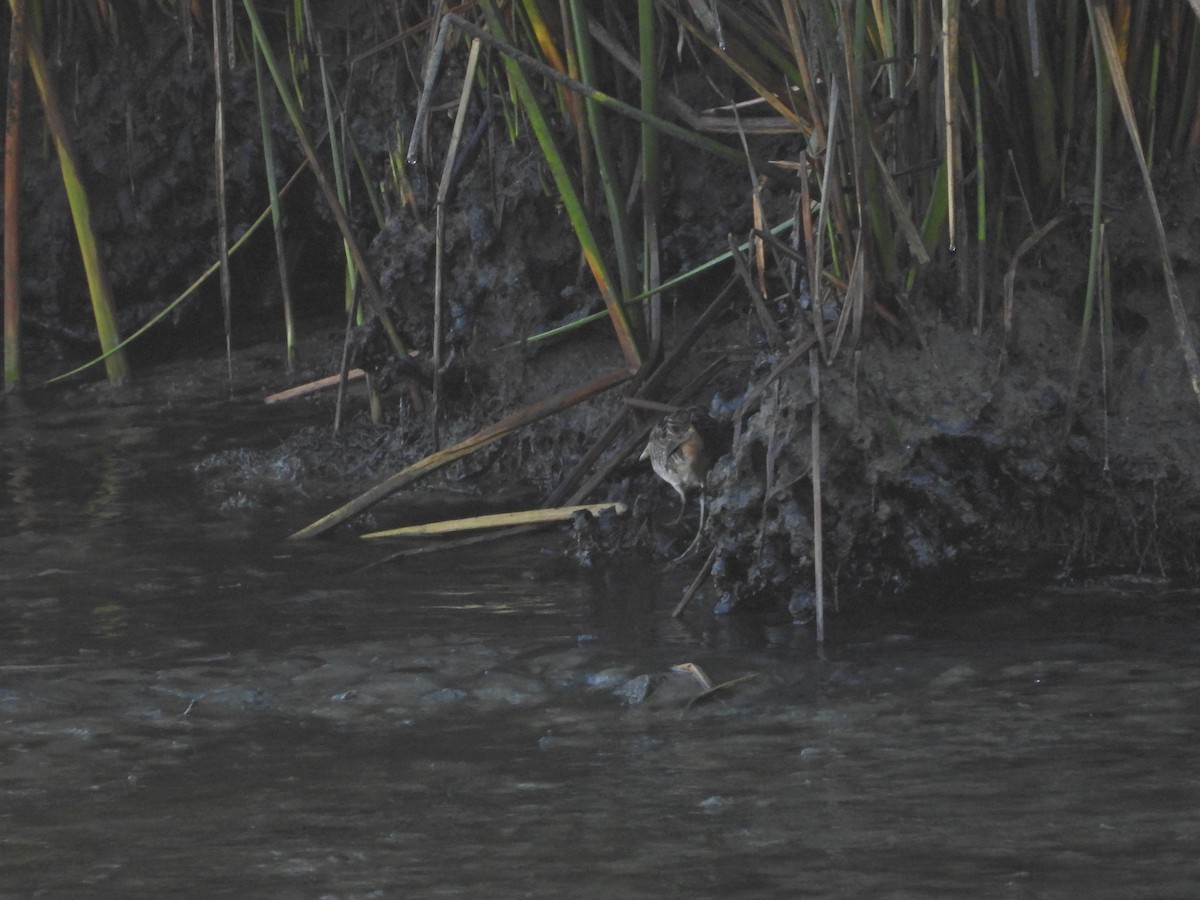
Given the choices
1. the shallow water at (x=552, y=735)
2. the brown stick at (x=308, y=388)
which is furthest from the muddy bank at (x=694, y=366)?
the brown stick at (x=308, y=388)

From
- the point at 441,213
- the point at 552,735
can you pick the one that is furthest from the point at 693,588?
the point at 441,213

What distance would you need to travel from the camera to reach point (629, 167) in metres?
3.85

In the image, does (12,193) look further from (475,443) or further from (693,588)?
(693,588)

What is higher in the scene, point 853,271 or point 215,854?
point 853,271

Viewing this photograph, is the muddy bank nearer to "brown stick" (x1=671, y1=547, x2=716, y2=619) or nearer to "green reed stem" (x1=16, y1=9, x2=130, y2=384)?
"brown stick" (x1=671, y1=547, x2=716, y2=619)

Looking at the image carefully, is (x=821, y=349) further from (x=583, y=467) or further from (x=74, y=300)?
(x=74, y=300)

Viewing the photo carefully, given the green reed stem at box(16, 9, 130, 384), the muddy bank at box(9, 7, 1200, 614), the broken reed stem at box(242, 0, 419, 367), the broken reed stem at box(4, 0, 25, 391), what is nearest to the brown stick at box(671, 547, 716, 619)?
the muddy bank at box(9, 7, 1200, 614)

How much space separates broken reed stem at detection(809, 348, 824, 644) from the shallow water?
0.29 ft

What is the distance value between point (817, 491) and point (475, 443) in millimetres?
1136

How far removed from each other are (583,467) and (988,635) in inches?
44.6

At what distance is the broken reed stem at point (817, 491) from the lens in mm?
2859

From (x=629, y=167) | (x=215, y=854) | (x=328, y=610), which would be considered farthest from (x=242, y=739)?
(x=629, y=167)

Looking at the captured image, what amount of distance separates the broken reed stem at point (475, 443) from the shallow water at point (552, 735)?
0.32ft

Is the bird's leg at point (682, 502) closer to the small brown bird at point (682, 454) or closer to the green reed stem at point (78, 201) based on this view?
the small brown bird at point (682, 454)
